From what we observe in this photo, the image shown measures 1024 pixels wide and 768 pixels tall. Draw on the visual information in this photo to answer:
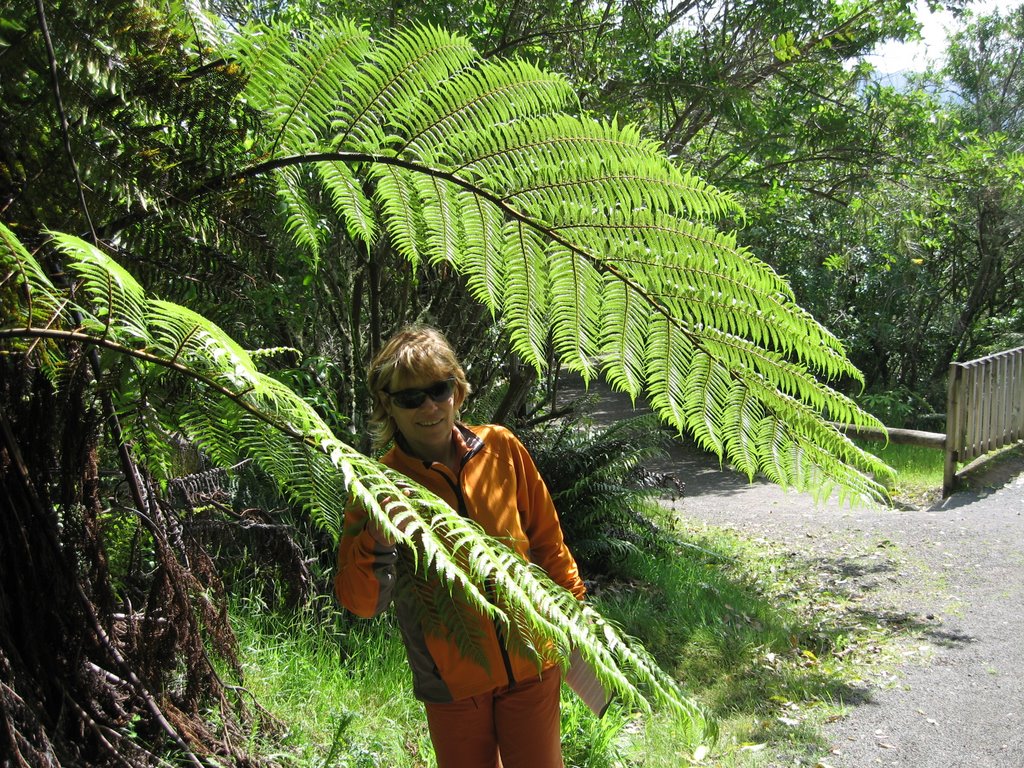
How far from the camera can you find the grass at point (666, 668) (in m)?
3.44

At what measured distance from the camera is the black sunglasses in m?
2.27

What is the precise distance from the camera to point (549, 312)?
6.19ft

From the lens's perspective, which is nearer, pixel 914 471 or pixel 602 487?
pixel 602 487

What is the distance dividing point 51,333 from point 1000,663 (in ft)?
17.7

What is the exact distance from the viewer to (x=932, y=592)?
20.9ft

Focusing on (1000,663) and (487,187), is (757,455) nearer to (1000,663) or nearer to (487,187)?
(487,187)

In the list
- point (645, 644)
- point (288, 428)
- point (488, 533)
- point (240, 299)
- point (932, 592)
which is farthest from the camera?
point (932, 592)

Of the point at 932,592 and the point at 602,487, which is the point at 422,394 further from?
the point at 932,592

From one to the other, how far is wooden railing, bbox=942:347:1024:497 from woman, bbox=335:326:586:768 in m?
A: 7.60

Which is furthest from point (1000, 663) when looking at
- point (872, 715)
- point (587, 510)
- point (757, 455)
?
point (757, 455)

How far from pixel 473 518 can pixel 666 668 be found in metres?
3.15

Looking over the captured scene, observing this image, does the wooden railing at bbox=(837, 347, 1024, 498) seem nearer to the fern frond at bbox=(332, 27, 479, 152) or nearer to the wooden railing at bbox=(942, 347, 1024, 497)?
the wooden railing at bbox=(942, 347, 1024, 497)

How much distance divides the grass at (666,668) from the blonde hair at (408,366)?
97cm

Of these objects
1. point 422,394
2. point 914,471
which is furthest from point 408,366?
point 914,471
